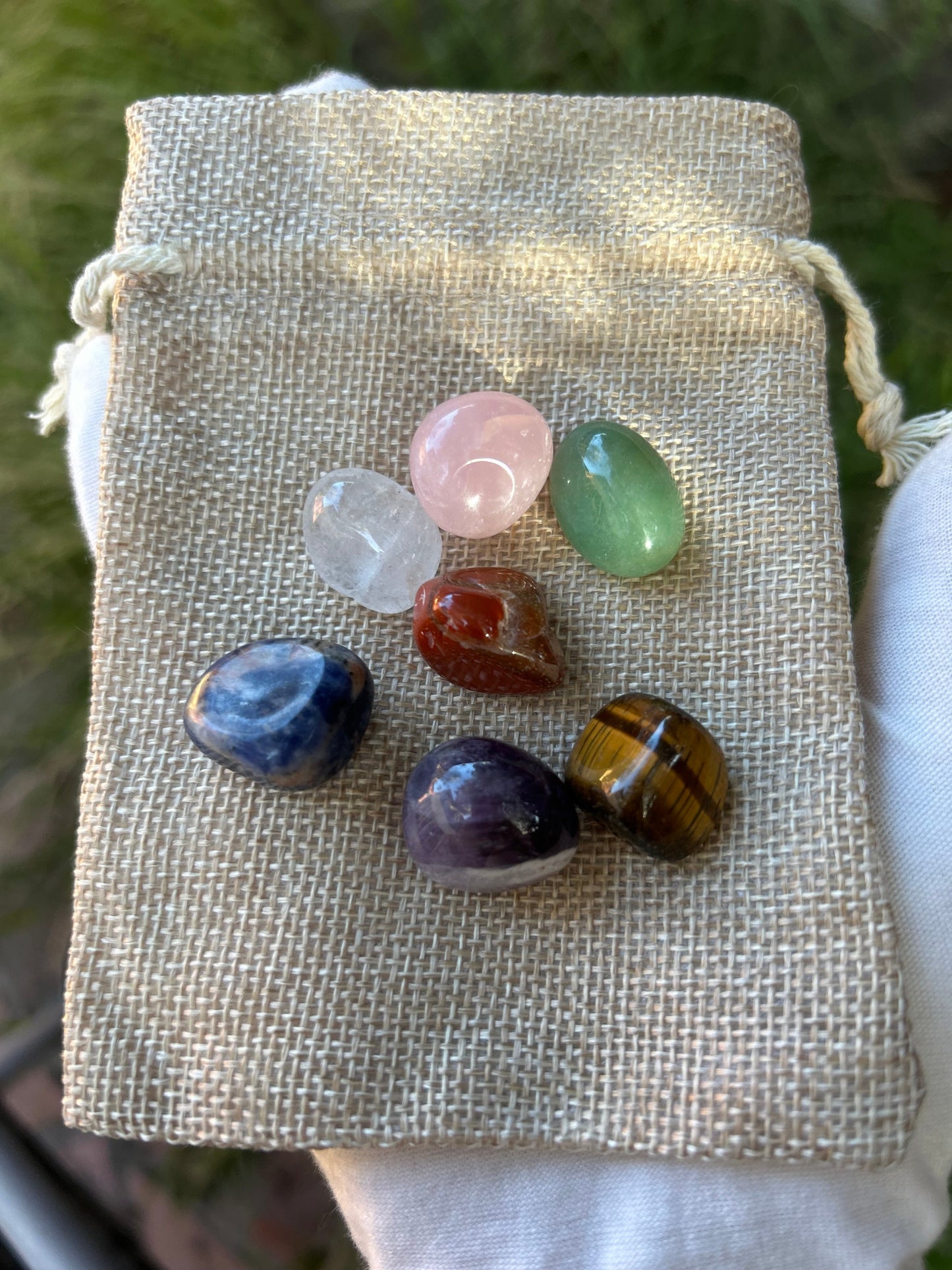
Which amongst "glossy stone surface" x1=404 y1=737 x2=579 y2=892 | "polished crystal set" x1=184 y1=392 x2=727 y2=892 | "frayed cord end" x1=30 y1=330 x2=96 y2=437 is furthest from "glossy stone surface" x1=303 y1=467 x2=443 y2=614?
"frayed cord end" x1=30 y1=330 x2=96 y2=437

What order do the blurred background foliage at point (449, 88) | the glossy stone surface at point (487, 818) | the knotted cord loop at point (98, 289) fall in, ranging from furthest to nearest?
the blurred background foliage at point (449, 88), the knotted cord loop at point (98, 289), the glossy stone surface at point (487, 818)

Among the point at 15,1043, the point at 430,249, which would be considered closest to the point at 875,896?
the point at 430,249

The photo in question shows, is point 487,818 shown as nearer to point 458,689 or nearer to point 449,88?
point 458,689

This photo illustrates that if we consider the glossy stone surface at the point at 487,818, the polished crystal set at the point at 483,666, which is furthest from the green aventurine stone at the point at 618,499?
the glossy stone surface at the point at 487,818

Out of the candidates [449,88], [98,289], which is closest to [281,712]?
[98,289]

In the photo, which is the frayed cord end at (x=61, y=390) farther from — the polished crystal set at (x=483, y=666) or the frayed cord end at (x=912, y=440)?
the frayed cord end at (x=912, y=440)
